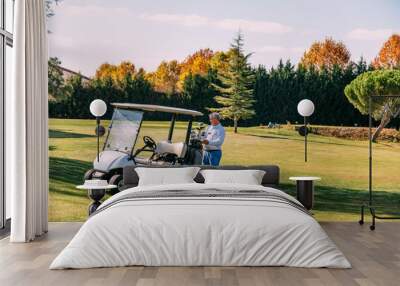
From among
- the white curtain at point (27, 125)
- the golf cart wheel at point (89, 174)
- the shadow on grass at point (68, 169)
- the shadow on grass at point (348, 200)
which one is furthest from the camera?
the shadow on grass at point (68, 169)

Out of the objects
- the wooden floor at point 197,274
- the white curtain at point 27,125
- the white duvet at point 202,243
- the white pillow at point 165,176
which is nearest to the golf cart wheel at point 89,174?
the white pillow at point 165,176

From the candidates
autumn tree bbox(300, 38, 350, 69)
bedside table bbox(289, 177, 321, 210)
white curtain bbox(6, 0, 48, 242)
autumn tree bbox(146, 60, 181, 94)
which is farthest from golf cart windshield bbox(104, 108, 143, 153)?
autumn tree bbox(300, 38, 350, 69)

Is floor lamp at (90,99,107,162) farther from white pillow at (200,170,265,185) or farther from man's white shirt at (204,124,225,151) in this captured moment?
white pillow at (200,170,265,185)

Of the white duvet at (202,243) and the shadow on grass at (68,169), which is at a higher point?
the shadow on grass at (68,169)

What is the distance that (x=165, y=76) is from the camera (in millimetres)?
9352

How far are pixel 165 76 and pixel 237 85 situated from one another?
1.14 meters

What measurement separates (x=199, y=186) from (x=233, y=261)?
1.41 m

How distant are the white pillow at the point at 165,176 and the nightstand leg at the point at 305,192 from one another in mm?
1493

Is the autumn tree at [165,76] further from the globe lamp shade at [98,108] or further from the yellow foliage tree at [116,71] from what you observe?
the globe lamp shade at [98,108]

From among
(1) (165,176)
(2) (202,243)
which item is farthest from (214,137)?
(2) (202,243)

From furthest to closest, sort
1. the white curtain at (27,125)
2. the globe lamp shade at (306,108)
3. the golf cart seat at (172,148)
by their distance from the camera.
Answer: the globe lamp shade at (306,108)
the golf cart seat at (172,148)
the white curtain at (27,125)

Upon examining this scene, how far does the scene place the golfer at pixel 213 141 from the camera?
8.55 m

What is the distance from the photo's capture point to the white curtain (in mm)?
6574

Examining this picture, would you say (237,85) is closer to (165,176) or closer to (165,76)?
(165,76)
